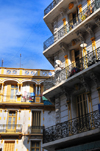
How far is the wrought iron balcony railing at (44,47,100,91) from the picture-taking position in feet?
42.3

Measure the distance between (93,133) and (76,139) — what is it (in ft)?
4.63

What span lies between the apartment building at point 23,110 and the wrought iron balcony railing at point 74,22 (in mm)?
A: 9190

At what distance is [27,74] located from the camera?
26.5 metres

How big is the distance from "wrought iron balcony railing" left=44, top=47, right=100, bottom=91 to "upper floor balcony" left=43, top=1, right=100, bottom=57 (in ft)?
6.87

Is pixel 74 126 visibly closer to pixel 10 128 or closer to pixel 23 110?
pixel 10 128

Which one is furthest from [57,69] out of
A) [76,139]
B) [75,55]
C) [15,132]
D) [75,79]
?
[15,132]

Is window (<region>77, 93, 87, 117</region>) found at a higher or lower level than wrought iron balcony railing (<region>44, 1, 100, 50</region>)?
lower

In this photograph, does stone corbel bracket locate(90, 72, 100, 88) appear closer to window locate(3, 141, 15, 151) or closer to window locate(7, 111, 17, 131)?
window locate(3, 141, 15, 151)

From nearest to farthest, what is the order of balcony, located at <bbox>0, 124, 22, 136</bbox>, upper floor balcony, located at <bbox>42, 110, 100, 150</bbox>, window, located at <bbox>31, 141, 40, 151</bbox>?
upper floor balcony, located at <bbox>42, 110, 100, 150</bbox> < balcony, located at <bbox>0, 124, 22, 136</bbox> < window, located at <bbox>31, 141, 40, 151</bbox>

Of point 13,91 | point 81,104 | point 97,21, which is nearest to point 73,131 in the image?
point 81,104

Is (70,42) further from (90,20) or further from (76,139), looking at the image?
(76,139)

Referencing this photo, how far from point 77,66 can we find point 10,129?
42.3 ft

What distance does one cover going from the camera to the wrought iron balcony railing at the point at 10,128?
23.2 meters

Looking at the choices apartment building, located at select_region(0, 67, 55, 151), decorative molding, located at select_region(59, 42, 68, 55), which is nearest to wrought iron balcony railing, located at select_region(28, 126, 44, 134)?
apartment building, located at select_region(0, 67, 55, 151)
